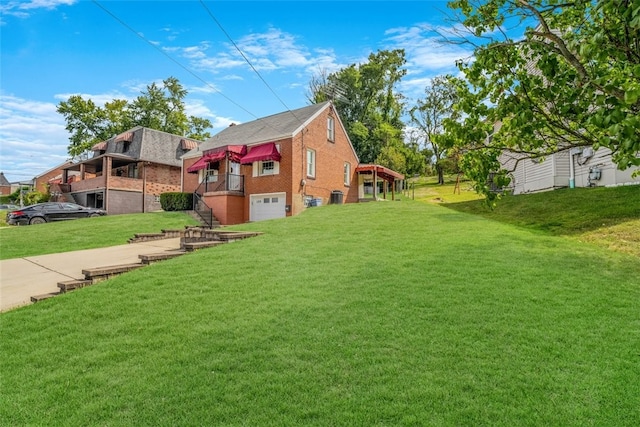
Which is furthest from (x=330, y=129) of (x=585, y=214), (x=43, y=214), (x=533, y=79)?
(x=533, y=79)

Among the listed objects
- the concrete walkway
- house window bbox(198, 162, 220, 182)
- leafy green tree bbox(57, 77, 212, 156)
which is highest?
leafy green tree bbox(57, 77, 212, 156)

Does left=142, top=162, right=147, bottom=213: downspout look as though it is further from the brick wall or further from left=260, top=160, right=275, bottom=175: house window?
left=260, top=160, right=275, bottom=175: house window

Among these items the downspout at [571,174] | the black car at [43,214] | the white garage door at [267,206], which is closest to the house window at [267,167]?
the white garage door at [267,206]

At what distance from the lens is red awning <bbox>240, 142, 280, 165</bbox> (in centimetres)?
1948

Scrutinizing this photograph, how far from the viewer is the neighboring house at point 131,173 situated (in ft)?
92.3

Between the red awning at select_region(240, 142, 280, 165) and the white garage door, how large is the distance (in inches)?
81.0

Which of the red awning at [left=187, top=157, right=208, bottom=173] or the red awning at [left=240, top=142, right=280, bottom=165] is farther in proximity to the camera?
the red awning at [left=187, top=157, right=208, bottom=173]

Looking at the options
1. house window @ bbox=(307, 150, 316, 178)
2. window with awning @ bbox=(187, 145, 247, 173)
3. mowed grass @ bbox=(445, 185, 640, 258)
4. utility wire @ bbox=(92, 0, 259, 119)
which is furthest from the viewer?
house window @ bbox=(307, 150, 316, 178)

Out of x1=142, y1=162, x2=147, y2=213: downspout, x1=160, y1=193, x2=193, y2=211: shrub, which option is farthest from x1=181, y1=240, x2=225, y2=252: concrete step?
x1=142, y1=162, x2=147, y2=213: downspout

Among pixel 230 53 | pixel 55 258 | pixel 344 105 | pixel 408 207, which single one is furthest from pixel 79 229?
pixel 344 105

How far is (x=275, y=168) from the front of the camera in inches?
784

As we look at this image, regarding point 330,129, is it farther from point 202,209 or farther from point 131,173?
point 131,173

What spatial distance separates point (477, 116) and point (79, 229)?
61.5 feet

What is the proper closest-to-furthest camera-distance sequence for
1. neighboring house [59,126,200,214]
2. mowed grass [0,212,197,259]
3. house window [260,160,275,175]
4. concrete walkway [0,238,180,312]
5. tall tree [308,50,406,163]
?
concrete walkway [0,238,180,312] < mowed grass [0,212,197,259] < house window [260,160,275,175] < neighboring house [59,126,200,214] < tall tree [308,50,406,163]
